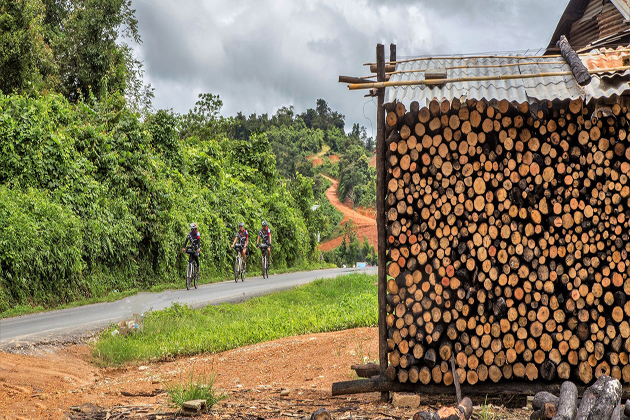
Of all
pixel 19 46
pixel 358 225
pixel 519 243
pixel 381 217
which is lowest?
pixel 519 243

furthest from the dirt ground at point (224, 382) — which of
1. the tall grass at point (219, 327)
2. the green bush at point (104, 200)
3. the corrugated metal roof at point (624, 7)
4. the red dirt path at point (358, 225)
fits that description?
the red dirt path at point (358, 225)

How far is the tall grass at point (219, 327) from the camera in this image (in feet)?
29.9

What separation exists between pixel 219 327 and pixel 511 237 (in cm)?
645

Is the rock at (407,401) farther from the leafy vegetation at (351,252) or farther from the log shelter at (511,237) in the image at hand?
the leafy vegetation at (351,252)

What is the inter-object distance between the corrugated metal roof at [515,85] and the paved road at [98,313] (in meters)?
7.37

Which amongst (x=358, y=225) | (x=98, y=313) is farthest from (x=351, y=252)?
(x=98, y=313)

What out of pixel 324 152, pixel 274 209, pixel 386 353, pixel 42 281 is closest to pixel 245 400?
pixel 386 353

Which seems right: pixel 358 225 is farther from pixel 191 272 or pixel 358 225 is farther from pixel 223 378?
pixel 223 378

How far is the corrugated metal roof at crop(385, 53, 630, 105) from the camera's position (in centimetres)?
557

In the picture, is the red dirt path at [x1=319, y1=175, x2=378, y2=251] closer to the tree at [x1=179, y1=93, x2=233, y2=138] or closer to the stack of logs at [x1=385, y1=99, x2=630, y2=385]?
the tree at [x1=179, y1=93, x2=233, y2=138]

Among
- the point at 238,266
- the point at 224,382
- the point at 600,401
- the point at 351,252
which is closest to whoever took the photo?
the point at 600,401

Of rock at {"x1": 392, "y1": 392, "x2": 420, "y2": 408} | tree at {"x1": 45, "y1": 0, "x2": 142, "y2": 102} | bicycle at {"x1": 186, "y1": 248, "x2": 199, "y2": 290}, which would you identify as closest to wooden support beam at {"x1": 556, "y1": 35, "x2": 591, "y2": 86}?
rock at {"x1": 392, "y1": 392, "x2": 420, "y2": 408}

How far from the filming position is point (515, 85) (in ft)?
19.1

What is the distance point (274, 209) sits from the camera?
31.7 meters
